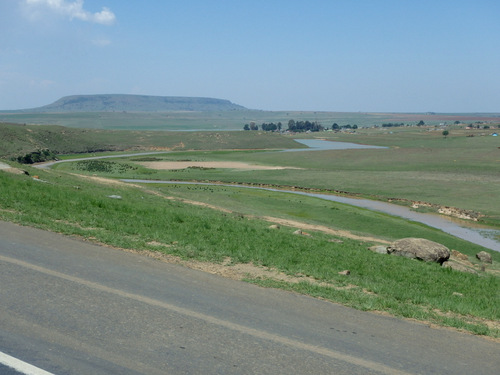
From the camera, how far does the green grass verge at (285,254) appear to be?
41.1 feet

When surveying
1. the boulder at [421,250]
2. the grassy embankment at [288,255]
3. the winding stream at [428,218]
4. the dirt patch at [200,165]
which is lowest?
the dirt patch at [200,165]

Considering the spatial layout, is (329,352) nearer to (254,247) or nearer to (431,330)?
(431,330)

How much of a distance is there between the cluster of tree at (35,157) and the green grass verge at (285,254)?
9476 cm

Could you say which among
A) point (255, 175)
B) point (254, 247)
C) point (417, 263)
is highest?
point (254, 247)

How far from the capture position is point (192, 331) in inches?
371

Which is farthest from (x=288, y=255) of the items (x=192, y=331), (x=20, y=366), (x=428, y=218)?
(x=428, y=218)

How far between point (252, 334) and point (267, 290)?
3.08 m

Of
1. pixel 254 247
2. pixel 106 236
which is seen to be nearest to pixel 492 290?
pixel 254 247

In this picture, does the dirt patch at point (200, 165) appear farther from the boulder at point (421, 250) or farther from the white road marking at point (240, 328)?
the white road marking at point (240, 328)

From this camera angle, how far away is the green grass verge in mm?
12523

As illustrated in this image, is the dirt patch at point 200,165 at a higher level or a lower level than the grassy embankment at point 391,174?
lower

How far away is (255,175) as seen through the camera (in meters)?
96.4

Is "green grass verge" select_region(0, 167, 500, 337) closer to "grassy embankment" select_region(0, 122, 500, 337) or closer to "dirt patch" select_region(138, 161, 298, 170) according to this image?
"grassy embankment" select_region(0, 122, 500, 337)

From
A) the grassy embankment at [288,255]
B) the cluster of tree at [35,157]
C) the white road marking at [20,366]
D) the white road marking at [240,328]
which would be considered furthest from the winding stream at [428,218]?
the cluster of tree at [35,157]
